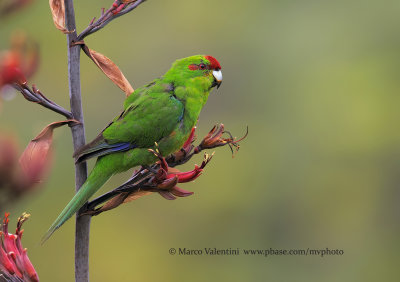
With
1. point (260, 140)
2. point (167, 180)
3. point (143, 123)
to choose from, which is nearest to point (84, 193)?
point (167, 180)

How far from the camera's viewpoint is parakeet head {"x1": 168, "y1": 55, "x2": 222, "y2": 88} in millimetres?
4008

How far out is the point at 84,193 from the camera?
277cm

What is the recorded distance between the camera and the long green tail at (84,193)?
2.63m

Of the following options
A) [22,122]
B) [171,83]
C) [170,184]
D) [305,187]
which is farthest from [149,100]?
[305,187]

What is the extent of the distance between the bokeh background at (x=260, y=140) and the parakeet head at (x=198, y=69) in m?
3.90

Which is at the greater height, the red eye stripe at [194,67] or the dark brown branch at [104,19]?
the dark brown branch at [104,19]

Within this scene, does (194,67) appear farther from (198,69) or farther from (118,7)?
(118,7)

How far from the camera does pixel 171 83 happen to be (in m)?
3.94

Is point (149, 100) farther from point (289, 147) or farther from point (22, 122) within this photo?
point (289, 147)

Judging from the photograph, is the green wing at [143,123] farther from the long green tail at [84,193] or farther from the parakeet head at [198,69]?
the parakeet head at [198,69]

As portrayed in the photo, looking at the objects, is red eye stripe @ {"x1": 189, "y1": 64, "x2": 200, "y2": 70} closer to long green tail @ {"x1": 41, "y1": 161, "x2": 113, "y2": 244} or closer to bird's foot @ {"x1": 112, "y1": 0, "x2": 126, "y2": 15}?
long green tail @ {"x1": 41, "y1": 161, "x2": 113, "y2": 244}

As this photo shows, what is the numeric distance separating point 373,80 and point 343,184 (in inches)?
97.0

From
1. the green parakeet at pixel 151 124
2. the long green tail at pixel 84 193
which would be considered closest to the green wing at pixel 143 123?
the green parakeet at pixel 151 124

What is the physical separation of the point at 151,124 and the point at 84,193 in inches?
35.2
